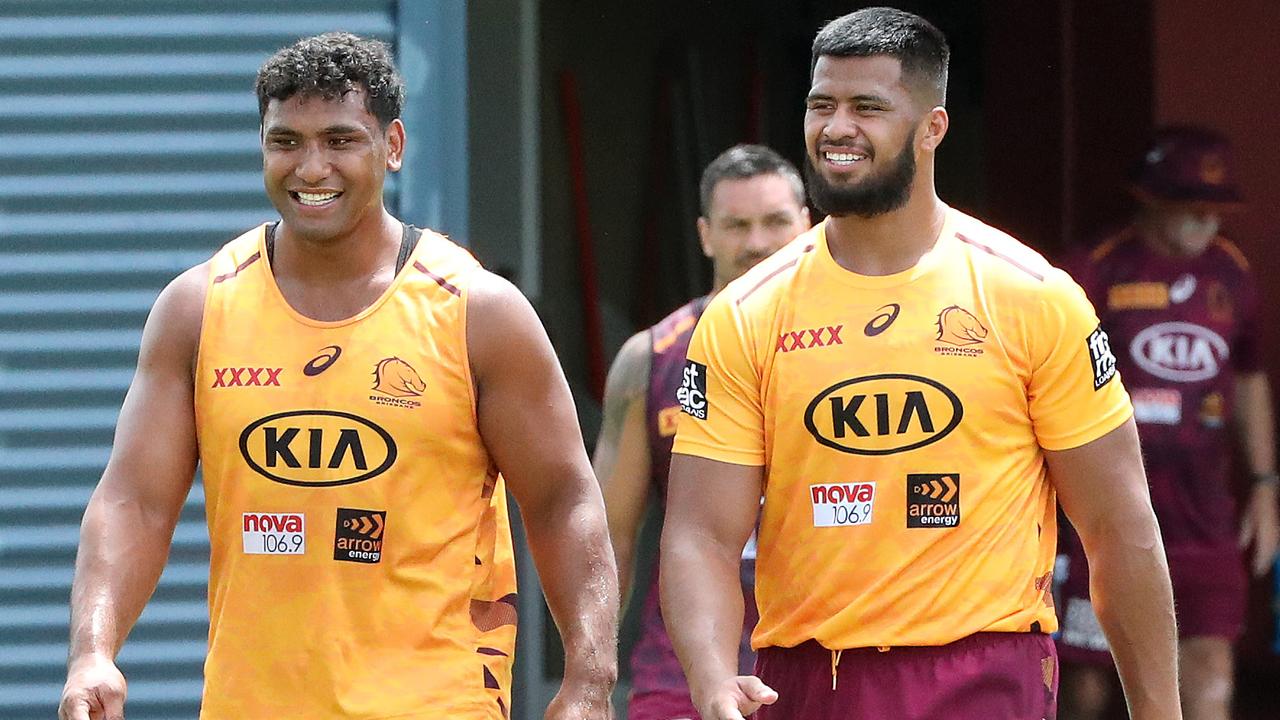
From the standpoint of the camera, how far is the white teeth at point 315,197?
4133 mm

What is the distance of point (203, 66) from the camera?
19.2 ft

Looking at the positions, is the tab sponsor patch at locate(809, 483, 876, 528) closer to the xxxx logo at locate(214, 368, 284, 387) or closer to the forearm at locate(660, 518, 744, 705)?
the forearm at locate(660, 518, 744, 705)

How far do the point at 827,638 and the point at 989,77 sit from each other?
6.84 metres

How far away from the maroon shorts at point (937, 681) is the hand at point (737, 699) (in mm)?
259

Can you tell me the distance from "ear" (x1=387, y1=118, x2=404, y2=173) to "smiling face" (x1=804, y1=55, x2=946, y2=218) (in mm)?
810

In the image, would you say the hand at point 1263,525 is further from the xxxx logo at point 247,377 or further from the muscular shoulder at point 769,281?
the xxxx logo at point 247,377

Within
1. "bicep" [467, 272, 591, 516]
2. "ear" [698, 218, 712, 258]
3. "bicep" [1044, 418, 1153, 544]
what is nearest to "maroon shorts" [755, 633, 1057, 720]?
"bicep" [1044, 418, 1153, 544]

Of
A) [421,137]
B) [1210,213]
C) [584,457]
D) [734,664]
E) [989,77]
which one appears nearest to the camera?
[734,664]

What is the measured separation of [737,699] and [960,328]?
2.57 feet

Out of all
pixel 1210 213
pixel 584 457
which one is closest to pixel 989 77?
pixel 1210 213

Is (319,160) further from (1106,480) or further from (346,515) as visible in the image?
(1106,480)

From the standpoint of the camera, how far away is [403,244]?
14.1 ft

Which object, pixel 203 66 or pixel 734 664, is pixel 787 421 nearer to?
pixel 734 664

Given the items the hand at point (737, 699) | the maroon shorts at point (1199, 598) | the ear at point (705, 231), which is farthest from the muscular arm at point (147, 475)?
the maroon shorts at point (1199, 598)
